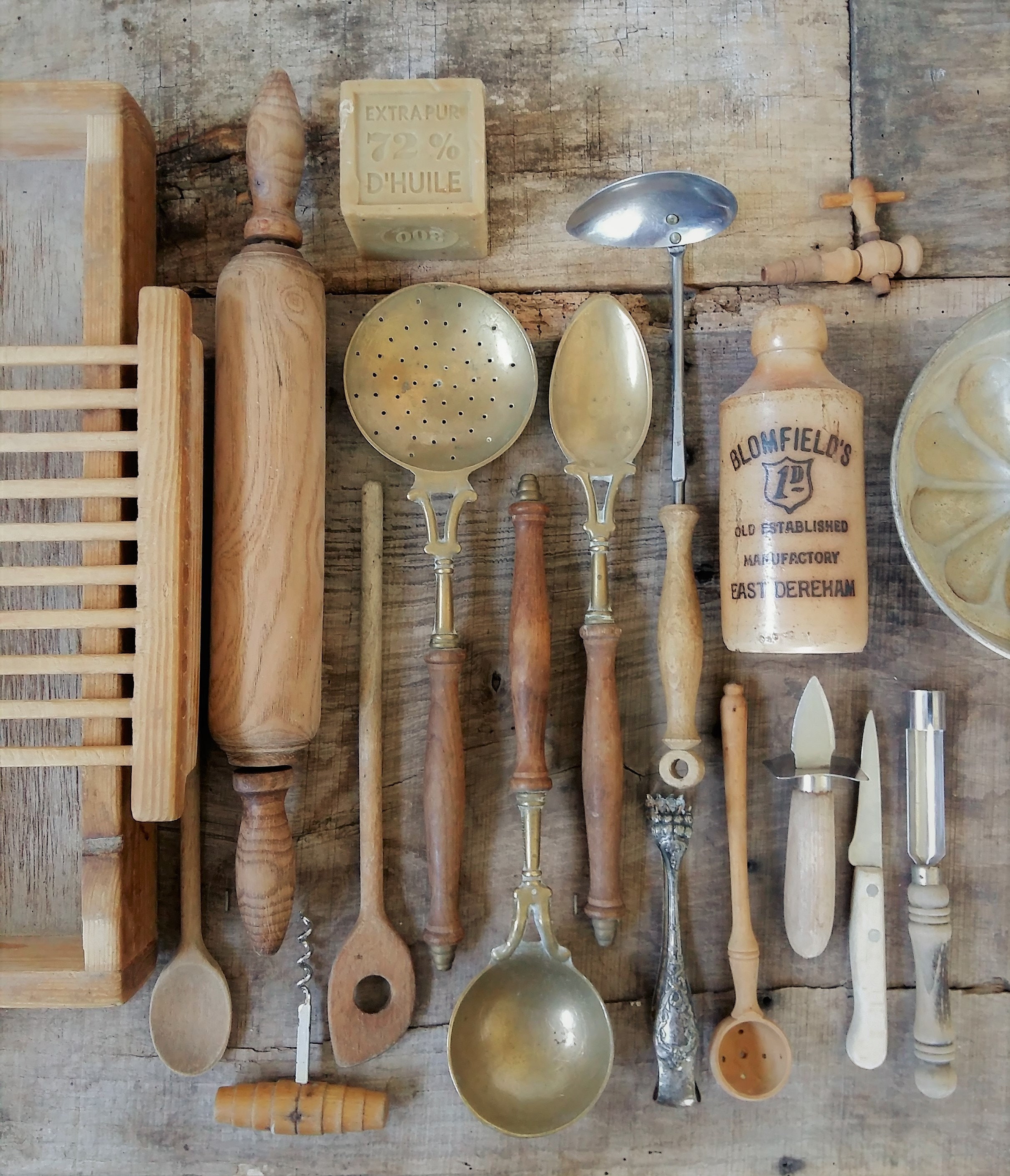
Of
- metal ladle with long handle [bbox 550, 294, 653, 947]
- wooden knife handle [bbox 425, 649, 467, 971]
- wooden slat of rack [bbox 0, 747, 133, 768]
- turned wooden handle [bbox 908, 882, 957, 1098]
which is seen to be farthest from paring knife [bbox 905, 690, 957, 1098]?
wooden slat of rack [bbox 0, 747, 133, 768]

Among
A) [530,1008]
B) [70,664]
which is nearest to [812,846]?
[530,1008]

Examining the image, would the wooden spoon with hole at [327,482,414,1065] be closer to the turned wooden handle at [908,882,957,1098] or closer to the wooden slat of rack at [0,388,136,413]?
the wooden slat of rack at [0,388,136,413]

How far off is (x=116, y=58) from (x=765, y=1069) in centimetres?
107

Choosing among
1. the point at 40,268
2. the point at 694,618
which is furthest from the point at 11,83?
the point at 694,618

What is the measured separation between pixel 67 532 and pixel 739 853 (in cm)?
60

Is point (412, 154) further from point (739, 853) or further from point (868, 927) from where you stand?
point (868, 927)

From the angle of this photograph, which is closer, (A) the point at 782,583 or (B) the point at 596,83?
(A) the point at 782,583

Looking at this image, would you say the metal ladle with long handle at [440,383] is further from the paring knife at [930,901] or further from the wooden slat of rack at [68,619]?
the paring knife at [930,901]

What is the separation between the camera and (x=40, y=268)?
0.82 m

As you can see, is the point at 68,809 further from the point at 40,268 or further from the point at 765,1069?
the point at 765,1069

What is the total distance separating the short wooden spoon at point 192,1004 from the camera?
0.77 meters

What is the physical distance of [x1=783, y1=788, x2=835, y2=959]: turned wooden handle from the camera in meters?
0.76

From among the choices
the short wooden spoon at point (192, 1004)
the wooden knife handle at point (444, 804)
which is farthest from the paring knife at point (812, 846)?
the short wooden spoon at point (192, 1004)

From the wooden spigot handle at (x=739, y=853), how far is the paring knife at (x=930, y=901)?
0.14 meters
